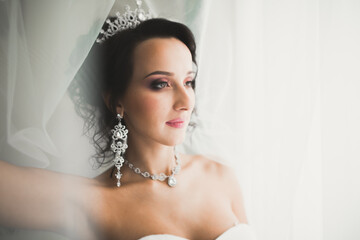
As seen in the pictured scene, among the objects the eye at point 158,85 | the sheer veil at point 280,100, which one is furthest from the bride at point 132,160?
the sheer veil at point 280,100

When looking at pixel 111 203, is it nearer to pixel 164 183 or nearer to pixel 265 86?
pixel 164 183

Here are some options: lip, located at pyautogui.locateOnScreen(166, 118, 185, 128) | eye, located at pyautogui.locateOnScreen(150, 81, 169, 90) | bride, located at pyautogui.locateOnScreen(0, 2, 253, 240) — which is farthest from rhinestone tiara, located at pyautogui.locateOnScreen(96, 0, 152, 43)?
lip, located at pyautogui.locateOnScreen(166, 118, 185, 128)

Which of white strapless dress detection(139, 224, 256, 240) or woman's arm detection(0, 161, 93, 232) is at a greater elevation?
woman's arm detection(0, 161, 93, 232)

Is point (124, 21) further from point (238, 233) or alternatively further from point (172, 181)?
point (238, 233)

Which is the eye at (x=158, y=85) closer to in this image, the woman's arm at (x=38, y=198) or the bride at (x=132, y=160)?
the bride at (x=132, y=160)

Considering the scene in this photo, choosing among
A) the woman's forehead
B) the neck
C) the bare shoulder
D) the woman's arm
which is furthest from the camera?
the bare shoulder

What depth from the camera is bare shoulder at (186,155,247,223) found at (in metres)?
1.27

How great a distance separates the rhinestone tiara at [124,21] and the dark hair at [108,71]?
19mm

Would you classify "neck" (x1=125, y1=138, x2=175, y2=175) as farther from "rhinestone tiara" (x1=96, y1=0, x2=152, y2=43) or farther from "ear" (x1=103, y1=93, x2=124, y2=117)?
"rhinestone tiara" (x1=96, y1=0, x2=152, y2=43)

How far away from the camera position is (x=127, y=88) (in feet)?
3.46

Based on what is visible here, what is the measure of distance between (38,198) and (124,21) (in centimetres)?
71

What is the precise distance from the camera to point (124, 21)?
3.57ft

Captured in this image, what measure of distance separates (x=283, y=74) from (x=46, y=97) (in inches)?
39.5

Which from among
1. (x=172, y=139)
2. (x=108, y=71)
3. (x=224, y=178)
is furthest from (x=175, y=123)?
(x=224, y=178)
